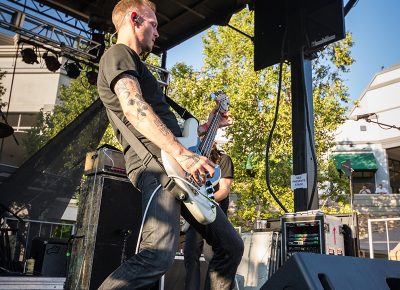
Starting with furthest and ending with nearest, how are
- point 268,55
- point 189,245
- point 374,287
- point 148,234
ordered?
point 268,55
point 189,245
point 148,234
point 374,287

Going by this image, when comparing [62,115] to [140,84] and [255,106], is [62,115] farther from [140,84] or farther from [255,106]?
[140,84]

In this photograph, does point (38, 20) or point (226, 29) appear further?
point (226, 29)

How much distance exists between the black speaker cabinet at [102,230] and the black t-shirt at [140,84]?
5.55ft

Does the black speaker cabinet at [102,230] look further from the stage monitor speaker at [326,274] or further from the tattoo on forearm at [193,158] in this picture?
the stage monitor speaker at [326,274]

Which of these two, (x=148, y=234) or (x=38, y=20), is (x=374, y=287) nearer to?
(x=148, y=234)

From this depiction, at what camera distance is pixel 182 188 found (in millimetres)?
1868

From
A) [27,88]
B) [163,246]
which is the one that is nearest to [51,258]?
[163,246]

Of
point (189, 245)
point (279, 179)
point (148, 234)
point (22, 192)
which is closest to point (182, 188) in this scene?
point (148, 234)

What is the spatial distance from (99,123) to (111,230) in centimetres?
375

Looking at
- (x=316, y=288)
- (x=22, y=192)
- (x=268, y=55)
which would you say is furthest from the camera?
(x=22, y=192)

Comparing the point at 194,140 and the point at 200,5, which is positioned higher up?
the point at 200,5

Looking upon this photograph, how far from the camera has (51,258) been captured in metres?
→ 4.67

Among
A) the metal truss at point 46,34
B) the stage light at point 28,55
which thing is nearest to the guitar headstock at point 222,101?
the metal truss at point 46,34

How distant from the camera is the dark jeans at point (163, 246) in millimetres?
1676
